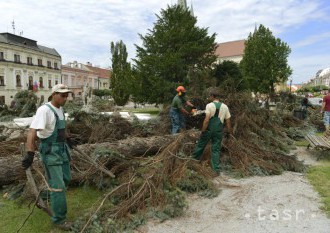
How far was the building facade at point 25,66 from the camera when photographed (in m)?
42.2

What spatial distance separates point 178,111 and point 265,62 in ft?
80.0

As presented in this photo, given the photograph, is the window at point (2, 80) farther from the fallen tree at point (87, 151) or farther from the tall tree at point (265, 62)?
the fallen tree at point (87, 151)

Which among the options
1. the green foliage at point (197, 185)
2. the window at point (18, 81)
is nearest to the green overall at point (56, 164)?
the green foliage at point (197, 185)

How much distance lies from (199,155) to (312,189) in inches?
83.1

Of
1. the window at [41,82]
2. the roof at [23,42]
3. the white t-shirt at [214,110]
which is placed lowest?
the white t-shirt at [214,110]

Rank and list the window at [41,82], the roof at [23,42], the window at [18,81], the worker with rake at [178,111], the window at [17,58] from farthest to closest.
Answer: the window at [41,82], the window at [18,81], the window at [17,58], the roof at [23,42], the worker with rake at [178,111]

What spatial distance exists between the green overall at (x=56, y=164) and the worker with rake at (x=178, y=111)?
4497 mm

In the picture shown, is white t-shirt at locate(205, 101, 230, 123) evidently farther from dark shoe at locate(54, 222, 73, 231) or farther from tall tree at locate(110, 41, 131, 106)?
tall tree at locate(110, 41, 131, 106)

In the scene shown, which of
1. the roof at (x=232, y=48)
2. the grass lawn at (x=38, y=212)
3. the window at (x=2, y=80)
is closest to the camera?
the grass lawn at (x=38, y=212)

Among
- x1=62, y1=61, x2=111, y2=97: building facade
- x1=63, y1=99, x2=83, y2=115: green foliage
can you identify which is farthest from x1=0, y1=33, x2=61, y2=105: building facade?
x1=63, y1=99, x2=83, y2=115: green foliage

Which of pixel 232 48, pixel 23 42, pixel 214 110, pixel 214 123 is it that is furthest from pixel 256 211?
pixel 232 48

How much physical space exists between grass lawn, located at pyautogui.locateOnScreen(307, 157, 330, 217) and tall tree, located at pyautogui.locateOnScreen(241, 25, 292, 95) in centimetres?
2432

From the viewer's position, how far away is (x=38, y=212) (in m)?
4.07

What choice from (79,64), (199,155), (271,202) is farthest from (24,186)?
(79,64)
